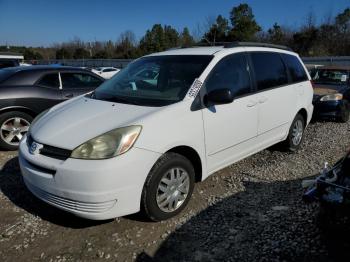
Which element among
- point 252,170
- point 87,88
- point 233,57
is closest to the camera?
point 233,57

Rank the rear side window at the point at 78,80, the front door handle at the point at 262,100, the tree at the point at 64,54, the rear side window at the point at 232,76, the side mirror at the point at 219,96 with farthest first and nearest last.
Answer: the tree at the point at 64,54 < the rear side window at the point at 78,80 < the front door handle at the point at 262,100 < the rear side window at the point at 232,76 < the side mirror at the point at 219,96

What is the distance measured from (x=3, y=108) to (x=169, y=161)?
399cm

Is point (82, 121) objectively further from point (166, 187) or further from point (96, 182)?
point (166, 187)

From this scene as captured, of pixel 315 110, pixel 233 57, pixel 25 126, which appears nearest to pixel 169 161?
pixel 233 57

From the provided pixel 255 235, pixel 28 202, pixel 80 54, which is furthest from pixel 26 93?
pixel 80 54

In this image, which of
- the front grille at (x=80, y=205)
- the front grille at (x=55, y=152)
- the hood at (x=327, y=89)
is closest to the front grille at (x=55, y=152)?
the front grille at (x=55, y=152)

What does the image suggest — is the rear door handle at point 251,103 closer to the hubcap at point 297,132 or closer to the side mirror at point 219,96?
the side mirror at point 219,96

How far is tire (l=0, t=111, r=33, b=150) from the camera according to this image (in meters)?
6.15

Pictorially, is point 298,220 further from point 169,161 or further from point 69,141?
point 69,141

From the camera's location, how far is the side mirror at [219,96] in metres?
3.81

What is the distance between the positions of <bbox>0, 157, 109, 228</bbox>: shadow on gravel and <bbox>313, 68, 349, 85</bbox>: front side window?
8.06 metres

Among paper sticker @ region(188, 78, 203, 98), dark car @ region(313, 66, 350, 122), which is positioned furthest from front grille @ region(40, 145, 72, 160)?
dark car @ region(313, 66, 350, 122)

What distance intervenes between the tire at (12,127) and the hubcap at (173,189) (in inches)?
151

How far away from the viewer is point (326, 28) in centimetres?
4622
